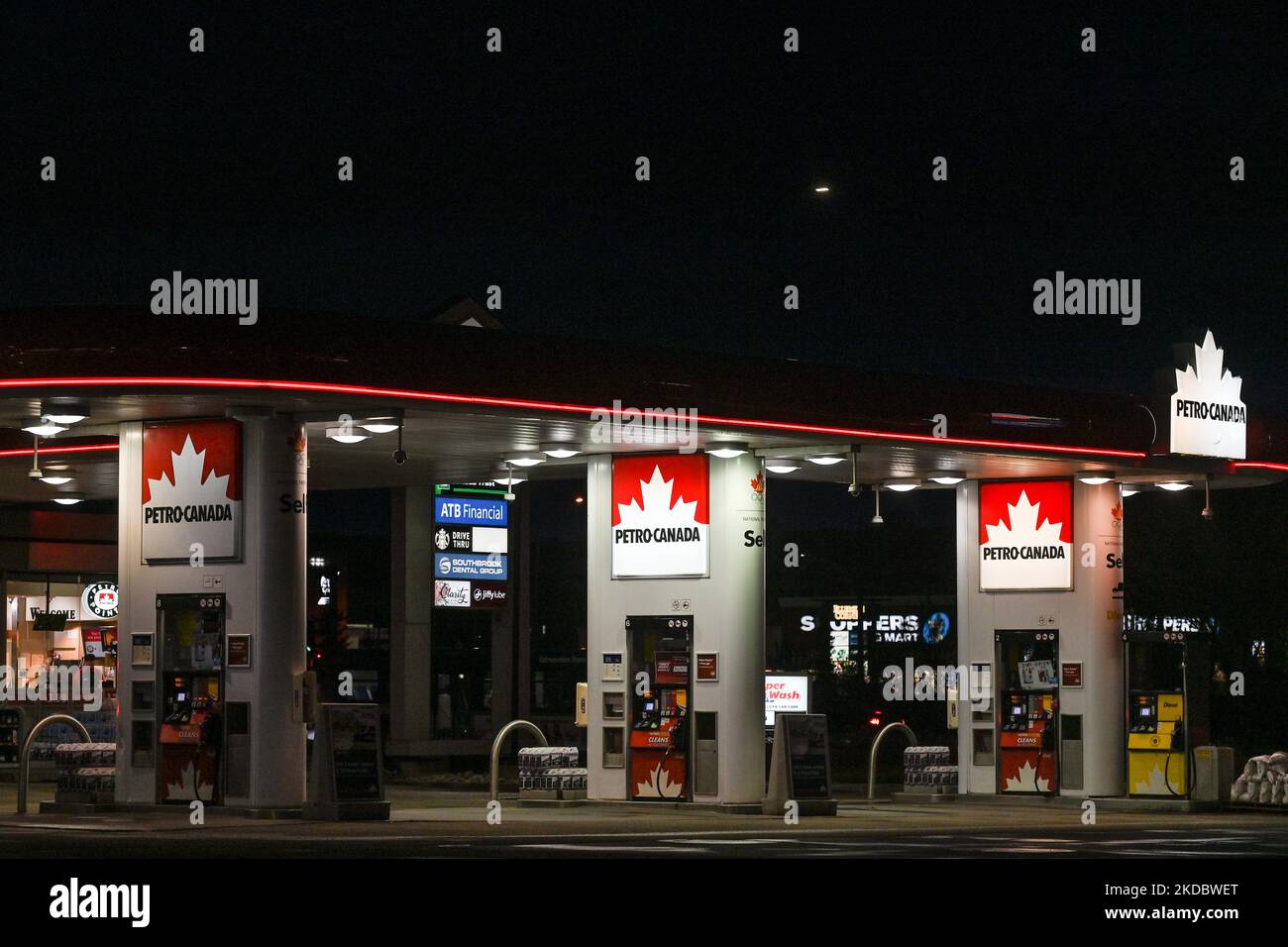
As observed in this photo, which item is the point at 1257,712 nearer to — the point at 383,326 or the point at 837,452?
the point at 837,452

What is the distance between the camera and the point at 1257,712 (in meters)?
49.1

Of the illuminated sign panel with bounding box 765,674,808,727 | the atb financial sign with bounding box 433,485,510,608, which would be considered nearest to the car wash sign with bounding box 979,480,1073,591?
the illuminated sign panel with bounding box 765,674,808,727

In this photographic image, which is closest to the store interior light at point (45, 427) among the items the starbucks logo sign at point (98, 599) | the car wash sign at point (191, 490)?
the car wash sign at point (191, 490)

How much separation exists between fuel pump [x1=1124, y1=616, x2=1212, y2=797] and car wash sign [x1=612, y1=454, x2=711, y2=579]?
732 centimetres

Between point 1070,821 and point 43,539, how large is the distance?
962 inches

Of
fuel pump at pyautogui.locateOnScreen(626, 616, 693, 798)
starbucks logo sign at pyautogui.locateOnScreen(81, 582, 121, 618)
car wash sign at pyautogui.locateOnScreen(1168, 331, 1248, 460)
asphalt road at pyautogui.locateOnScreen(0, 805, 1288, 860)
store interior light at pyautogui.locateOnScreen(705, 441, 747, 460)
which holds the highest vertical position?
car wash sign at pyautogui.locateOnScreen(1168, 331, 1248, 460)

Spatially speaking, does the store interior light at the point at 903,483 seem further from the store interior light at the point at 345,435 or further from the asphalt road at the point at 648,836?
the store interior light at the point at 345,435

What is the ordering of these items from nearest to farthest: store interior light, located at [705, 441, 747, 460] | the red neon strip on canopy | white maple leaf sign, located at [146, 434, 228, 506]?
the red neon strip on canopy → white maple leaf sign, located at [146, 434, 228, 506] → store interior light, located at [705, 441, 747, 460]

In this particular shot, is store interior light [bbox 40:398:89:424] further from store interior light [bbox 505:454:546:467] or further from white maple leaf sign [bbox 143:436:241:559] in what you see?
store interior light [bbox 505:454:546:467]

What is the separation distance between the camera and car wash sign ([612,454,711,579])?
89.7ft

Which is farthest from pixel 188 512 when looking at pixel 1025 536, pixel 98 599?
pixel 98 599

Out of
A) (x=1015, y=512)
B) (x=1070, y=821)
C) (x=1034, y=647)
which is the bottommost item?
(x=1070, y=821)

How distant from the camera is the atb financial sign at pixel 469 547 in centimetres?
4194
